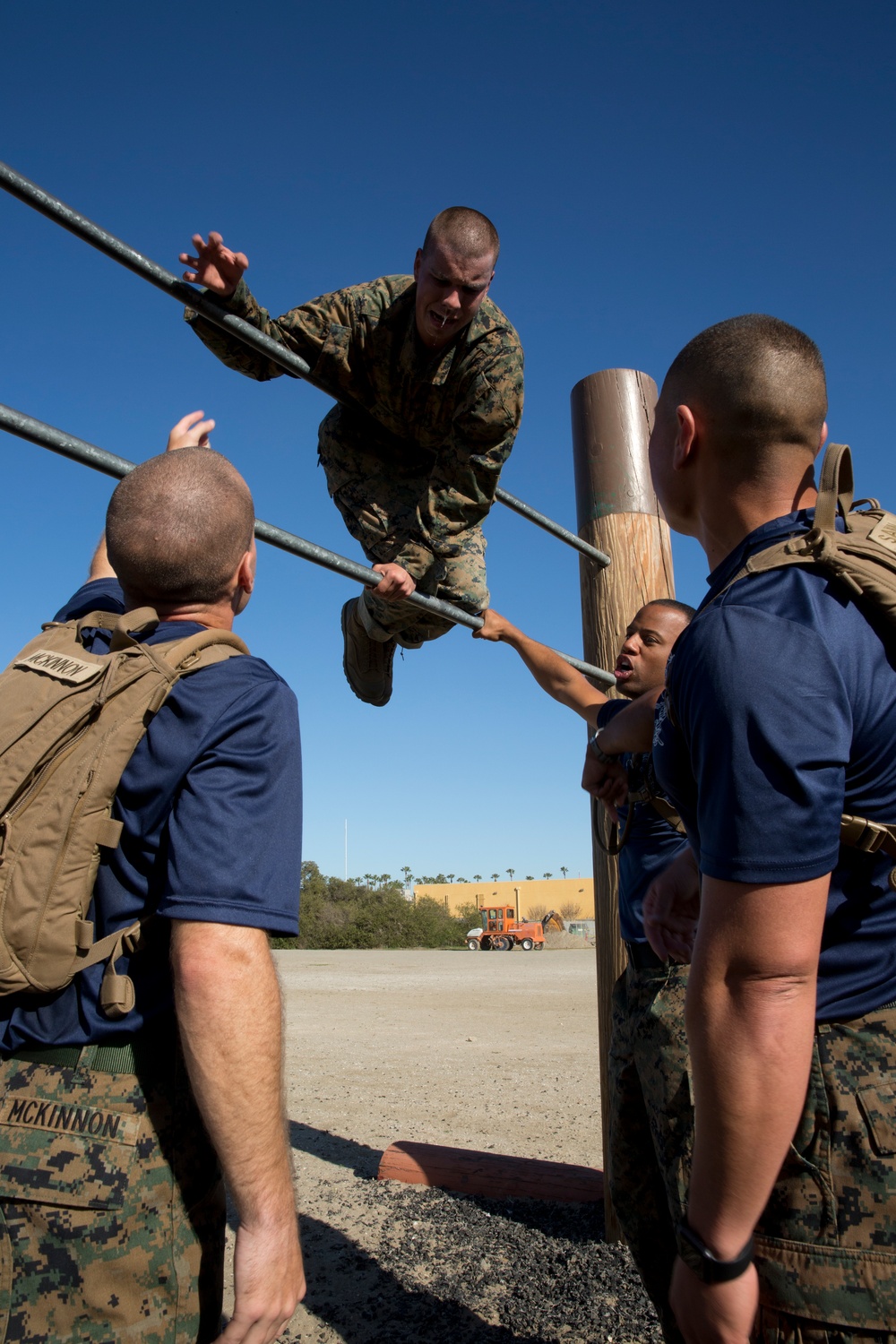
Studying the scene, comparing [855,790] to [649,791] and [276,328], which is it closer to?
[649,791]

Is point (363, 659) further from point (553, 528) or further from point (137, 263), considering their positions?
point (137, 263)

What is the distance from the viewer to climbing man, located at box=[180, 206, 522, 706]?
297 cm

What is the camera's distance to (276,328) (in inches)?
120

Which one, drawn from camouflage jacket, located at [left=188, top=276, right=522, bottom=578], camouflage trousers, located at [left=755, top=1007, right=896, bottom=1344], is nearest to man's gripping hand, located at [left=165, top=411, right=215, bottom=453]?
camouflage jacket, located at [left=188, top=276, right=522, bottom=578]

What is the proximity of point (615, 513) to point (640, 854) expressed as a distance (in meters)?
1.81

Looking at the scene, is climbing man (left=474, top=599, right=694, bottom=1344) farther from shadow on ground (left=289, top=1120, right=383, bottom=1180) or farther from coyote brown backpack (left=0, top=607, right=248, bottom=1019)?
shadow on ground (left=289, top=1120, right=383, bottom=1180)

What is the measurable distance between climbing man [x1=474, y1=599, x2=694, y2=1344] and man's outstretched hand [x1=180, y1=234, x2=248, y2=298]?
160 centimetres

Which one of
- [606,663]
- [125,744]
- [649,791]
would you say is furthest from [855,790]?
[606,663]

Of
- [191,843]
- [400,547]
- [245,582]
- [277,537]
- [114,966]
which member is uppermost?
[400,547]

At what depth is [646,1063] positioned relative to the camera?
82.5 inches

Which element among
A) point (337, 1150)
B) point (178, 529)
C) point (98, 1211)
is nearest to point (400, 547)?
point (178, 529)

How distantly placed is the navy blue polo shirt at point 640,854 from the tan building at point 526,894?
6110 centimetres

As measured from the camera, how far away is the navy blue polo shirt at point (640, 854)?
264cm

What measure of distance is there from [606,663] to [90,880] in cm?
285
